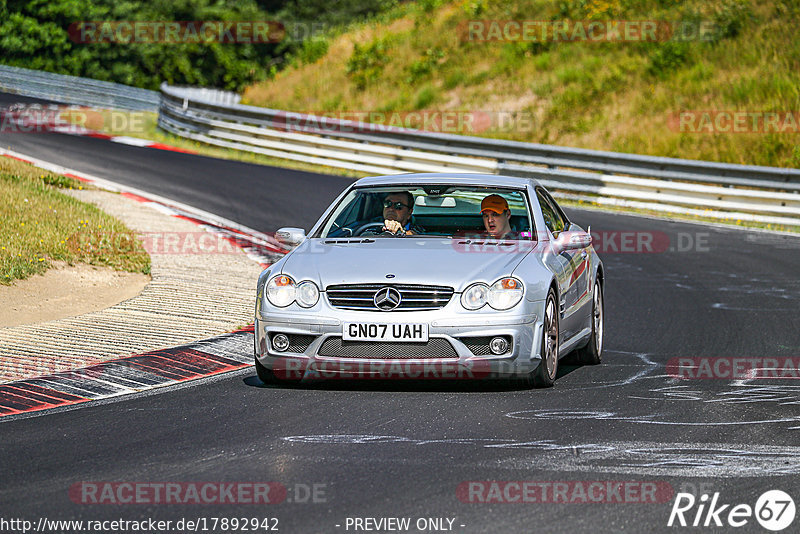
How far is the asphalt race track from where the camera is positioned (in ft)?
17.7

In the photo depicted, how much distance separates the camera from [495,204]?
9250 millimetres

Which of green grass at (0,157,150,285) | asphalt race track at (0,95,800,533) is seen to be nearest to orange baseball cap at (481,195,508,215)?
asphalt race track at (0,95,800,533)

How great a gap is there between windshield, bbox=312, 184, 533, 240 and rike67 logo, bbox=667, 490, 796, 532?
3889 mm

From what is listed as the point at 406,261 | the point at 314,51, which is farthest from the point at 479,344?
the point at 314,51

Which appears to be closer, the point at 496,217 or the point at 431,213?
the point at 496,217

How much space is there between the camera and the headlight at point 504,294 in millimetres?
8039

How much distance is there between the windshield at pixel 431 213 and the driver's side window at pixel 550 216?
162 millimetres

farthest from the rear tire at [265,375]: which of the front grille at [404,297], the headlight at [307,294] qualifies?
the front grille at [404,297]

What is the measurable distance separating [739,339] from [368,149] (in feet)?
52.0

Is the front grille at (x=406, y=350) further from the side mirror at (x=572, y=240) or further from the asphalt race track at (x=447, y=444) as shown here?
the side mirror at (x=572, y=240)

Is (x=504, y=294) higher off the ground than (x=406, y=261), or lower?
lower

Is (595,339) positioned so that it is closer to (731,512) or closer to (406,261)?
(406,261)

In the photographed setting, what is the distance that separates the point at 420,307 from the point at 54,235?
7.27 metres

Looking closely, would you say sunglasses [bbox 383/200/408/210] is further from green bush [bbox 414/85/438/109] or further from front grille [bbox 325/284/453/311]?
green bush [bbox 414/85/438/109]
